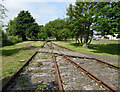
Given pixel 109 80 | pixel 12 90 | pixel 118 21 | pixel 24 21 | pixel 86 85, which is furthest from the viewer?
pixel 24 21

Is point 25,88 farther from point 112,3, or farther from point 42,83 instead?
point 112,3

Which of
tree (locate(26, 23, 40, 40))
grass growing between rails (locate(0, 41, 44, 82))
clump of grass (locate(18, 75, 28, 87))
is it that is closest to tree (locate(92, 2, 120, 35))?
grass growing between rails (locate(0, 41, 44, 82))

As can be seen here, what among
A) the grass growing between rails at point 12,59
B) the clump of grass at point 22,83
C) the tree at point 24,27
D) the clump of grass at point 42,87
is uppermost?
the tree at point 24,27

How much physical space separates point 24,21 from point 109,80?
40.2 meters

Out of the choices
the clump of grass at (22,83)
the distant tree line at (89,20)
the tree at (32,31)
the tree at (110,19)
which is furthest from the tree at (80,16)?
the tree at (32,31)

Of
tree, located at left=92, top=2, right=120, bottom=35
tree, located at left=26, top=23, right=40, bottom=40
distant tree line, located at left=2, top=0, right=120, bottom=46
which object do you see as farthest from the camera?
tree, located at left=26, top=23, right=40, bottom=40

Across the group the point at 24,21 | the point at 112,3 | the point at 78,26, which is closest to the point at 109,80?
the point at 112,3

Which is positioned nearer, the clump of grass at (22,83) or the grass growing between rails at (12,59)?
the clump of grass at (22,83)

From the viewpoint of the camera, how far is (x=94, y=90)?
3.34 metres

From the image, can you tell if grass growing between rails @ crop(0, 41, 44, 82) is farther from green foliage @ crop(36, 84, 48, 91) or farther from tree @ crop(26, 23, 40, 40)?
tree @ crop(26, 23, 40, 40)

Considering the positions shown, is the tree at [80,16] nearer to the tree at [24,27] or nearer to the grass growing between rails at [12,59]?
the grass growing between rails at [12,59]

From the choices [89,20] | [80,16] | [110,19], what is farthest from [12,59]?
[80,16]

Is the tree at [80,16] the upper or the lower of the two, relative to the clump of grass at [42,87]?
upper

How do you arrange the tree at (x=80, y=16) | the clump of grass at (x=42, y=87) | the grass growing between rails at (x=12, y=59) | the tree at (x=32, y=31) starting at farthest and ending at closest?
the tree at (x=32, y=31) < the tree at (x=80, y=16) < the grass growing between rails at (x=12, y=59) < the clump of grass at (x=42, y=87)
